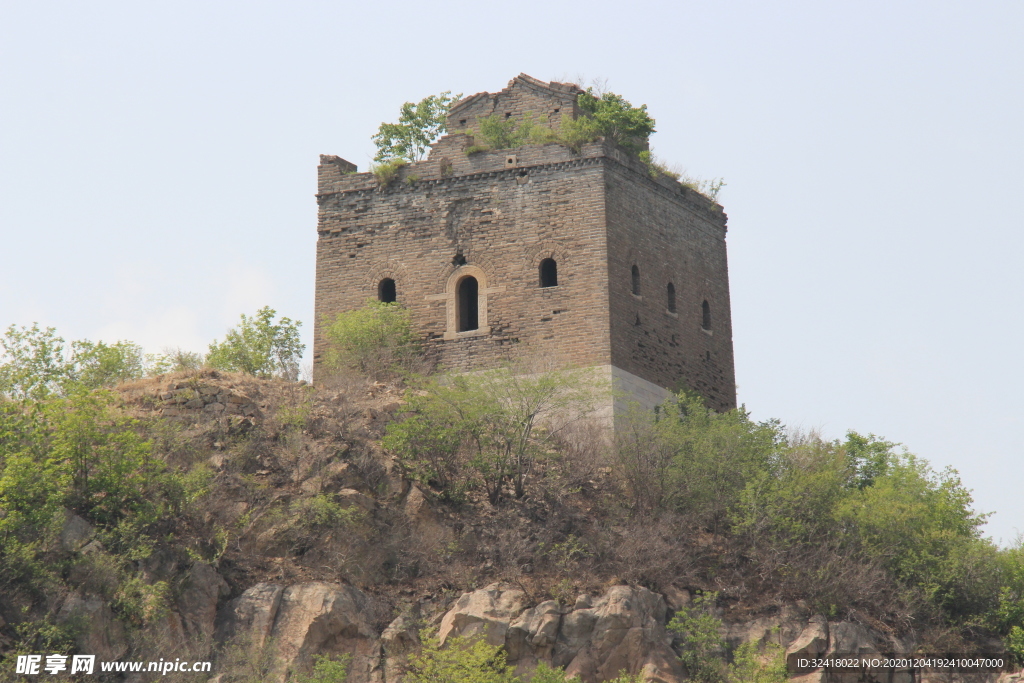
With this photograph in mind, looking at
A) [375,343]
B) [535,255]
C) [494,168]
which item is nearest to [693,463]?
[535,255]

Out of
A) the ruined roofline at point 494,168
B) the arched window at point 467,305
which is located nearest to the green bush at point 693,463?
the arched window at point 467,305

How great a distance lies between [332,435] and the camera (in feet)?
88.6

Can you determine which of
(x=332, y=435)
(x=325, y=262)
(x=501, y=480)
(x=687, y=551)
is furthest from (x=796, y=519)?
(x=325, y=262)

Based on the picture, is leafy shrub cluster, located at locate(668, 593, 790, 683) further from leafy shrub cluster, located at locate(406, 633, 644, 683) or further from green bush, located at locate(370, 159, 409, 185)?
green bush, located at locate(370, 159, 409, 185)

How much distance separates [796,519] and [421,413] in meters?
5.87

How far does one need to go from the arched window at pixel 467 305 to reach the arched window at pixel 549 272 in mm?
1205

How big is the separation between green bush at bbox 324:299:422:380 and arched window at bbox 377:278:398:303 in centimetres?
62

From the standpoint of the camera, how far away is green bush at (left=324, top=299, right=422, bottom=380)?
2980 cm

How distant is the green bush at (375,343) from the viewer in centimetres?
2980

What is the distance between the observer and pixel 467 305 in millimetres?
30531

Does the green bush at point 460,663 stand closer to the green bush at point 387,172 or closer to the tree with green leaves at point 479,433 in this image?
the tree with green leaves at point 479,433

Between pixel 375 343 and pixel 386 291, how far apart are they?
1.44 meters

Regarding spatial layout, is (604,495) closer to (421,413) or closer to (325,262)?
(421,413)

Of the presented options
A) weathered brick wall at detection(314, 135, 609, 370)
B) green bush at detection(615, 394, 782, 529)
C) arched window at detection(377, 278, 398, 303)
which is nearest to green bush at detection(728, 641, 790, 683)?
green bush at detection(615, 394, 782, 529)
